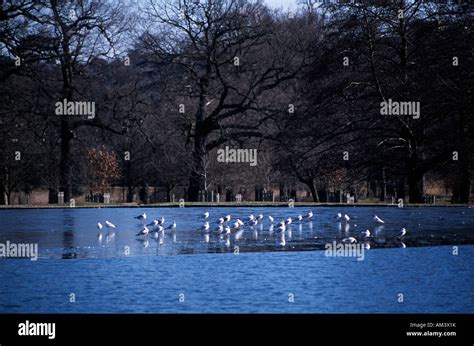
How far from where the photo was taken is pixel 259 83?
4919cm

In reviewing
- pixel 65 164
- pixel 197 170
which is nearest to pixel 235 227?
pixel 65 164

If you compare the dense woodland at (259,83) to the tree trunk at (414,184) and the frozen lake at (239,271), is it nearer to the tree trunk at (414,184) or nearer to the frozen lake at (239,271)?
the tree trunk at (414,184)

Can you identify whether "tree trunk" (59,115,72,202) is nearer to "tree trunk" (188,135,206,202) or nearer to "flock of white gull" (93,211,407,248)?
"tree trunk" (188,135,206,202)

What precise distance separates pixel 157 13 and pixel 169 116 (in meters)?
6.63

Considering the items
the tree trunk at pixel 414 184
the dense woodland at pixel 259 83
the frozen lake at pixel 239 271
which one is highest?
the dense woodland at pixel 259 83

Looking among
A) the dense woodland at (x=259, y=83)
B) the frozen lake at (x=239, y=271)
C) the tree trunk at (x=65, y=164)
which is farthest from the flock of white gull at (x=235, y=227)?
the tree trunk at (x=65, y=164)

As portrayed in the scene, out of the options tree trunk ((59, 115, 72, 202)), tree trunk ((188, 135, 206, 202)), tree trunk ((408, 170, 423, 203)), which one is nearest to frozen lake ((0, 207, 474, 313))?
tree trunk ((408, 170, 423, 203))

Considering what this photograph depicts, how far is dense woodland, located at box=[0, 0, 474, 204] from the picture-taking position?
42.0 m

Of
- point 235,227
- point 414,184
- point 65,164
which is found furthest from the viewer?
point 65,164

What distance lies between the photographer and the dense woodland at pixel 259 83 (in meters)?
42.0

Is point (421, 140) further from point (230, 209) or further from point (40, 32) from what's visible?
point (40, 32)

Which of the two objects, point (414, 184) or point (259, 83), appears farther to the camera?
point (259, 83)

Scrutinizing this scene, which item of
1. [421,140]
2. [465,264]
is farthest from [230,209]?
[465,264]

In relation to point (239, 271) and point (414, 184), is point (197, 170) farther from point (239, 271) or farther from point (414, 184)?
point (239, 271)
